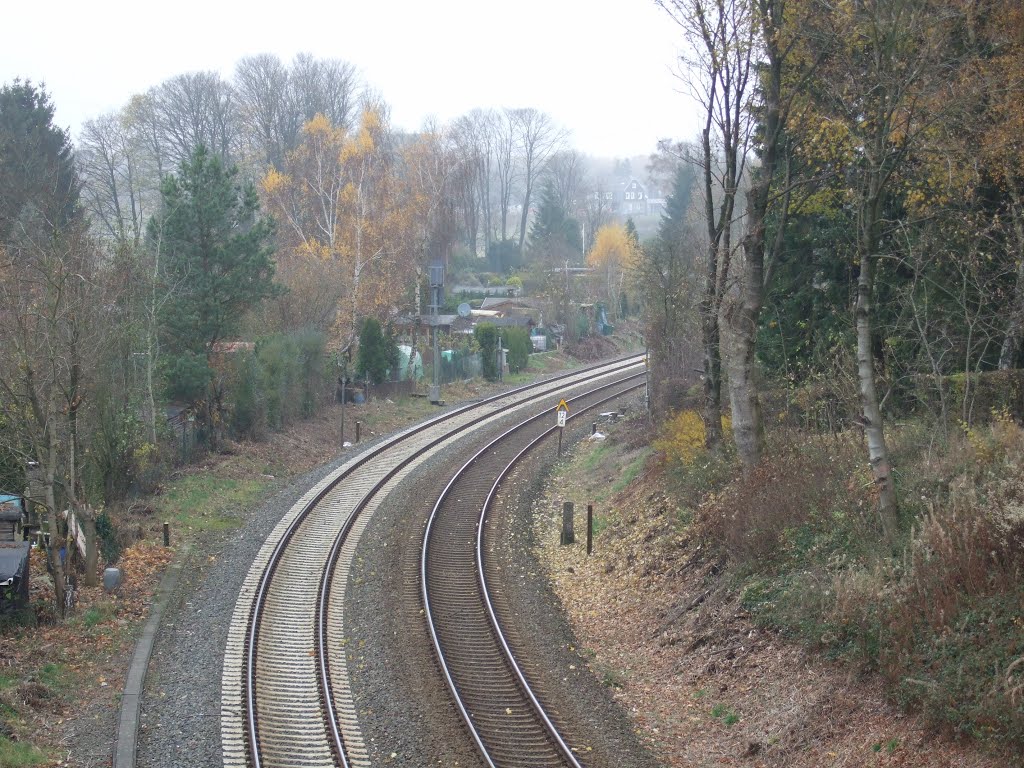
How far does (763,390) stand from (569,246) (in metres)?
60.3

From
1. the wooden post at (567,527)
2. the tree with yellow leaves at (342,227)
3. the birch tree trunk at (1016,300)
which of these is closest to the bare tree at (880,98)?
the birch tree trunk at (1016,300)

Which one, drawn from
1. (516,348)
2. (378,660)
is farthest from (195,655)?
(516,348)

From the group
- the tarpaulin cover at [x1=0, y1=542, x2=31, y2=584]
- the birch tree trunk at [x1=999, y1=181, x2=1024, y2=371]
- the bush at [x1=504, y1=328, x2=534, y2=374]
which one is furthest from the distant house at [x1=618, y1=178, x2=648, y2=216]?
the tarpaulin cover at [x1=0, y1=542, x2=31, y2=584]

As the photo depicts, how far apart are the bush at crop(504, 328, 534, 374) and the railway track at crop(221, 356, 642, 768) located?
2120 centimetres

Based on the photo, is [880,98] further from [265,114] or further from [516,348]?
[265,114]

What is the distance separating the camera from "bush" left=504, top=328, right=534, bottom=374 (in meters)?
44.5

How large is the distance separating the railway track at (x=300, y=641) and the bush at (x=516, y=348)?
2120 centimetres

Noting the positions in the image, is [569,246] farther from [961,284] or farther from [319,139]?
[961,284]

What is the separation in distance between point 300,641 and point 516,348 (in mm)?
32594

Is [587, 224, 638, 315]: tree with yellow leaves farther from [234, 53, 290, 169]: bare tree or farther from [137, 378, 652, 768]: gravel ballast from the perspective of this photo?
[137, 378, 652, 768]: gravel ballast

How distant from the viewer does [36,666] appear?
39.5ft

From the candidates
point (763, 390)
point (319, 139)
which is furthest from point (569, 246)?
point (763, 390)

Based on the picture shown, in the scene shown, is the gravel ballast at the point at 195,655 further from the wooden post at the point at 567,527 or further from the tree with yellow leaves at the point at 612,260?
the tree with yellow leaves at the point at 612,260

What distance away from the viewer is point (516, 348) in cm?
4488
